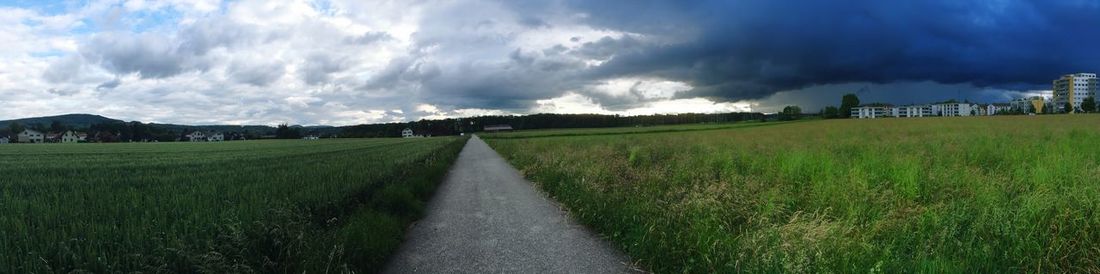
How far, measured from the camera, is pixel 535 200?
33.1 feet

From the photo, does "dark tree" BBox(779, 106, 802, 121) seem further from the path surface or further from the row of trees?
the path surface

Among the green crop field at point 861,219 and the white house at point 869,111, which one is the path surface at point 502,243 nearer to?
the green crop field at point 861,219

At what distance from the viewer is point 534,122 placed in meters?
166

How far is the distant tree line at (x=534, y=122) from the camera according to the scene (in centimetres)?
13875

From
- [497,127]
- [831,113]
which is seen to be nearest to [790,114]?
[831,113]

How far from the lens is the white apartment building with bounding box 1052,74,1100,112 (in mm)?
121188

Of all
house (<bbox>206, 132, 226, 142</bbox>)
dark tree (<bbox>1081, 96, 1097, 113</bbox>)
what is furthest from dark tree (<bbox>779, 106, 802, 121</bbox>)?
house (<bbox>206, 132, 226, 142</bbox>)

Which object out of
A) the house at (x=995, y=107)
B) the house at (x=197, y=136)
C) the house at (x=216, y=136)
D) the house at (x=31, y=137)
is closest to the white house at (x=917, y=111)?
the house at (x=995, y=107)

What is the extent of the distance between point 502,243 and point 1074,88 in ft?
631

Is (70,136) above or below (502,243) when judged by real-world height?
above

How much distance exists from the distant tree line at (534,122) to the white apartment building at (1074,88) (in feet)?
267

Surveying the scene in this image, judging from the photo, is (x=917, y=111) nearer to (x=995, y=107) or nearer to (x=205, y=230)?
(x=995, y=107)

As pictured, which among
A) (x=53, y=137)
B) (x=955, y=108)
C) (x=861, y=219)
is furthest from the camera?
(x=955, y=108)

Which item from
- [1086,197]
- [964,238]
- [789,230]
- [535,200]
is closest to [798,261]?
[789,230]
